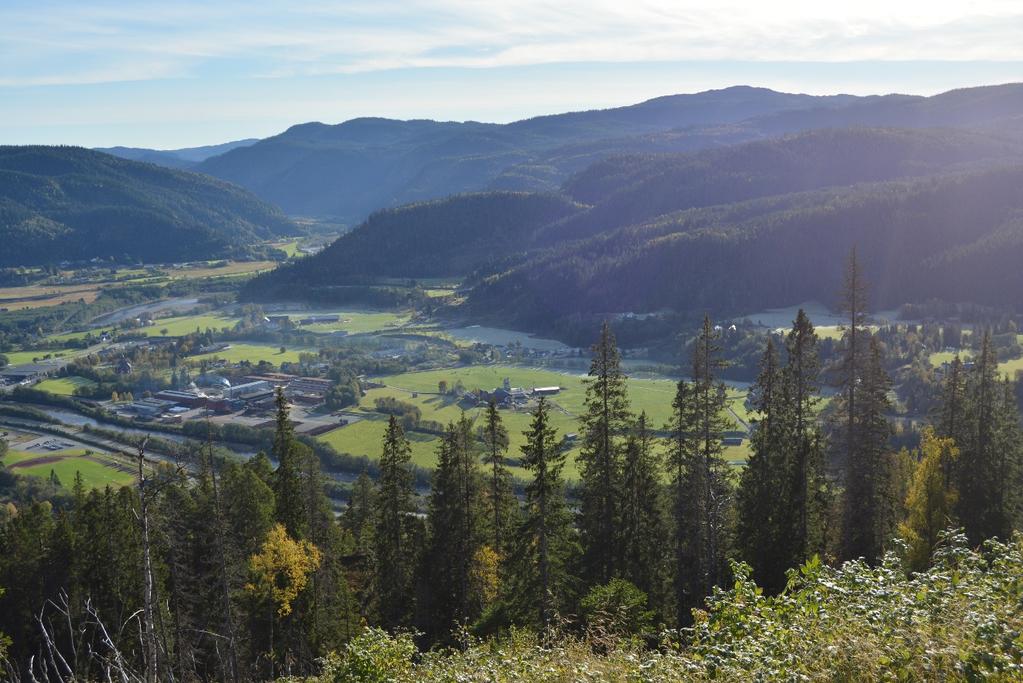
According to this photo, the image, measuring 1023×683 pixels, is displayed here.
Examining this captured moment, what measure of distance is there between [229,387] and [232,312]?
2484 inches

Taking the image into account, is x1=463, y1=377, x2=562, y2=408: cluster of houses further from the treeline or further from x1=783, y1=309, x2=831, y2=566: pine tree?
x1=783, y1=309, x2=831, y2=566: pine tree

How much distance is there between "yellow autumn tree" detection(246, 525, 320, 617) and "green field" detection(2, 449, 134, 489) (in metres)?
36.7

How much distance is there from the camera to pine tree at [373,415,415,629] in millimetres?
29781

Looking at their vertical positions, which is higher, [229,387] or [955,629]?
[955,629]

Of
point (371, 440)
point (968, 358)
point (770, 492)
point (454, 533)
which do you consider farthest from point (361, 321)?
point (770, 492)

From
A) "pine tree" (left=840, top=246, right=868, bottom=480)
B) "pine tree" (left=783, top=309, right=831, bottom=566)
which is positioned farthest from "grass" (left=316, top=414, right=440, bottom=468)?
"pine tree" (left=840, top=246, right=868, bottom=480)

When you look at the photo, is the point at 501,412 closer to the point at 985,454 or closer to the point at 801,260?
the point at 985,454

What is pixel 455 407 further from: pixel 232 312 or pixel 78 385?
pixel 232 312

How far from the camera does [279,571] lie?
88.0 feet

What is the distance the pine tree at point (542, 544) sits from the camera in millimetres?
24172

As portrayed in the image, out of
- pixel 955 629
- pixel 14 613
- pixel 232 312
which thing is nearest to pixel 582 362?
pixel 232 312

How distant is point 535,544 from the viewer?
24.9 m

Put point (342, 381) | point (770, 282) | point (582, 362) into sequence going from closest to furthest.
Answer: point (342, 381), point (582, 362), point (770, 282)

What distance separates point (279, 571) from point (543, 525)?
863 centimetres
